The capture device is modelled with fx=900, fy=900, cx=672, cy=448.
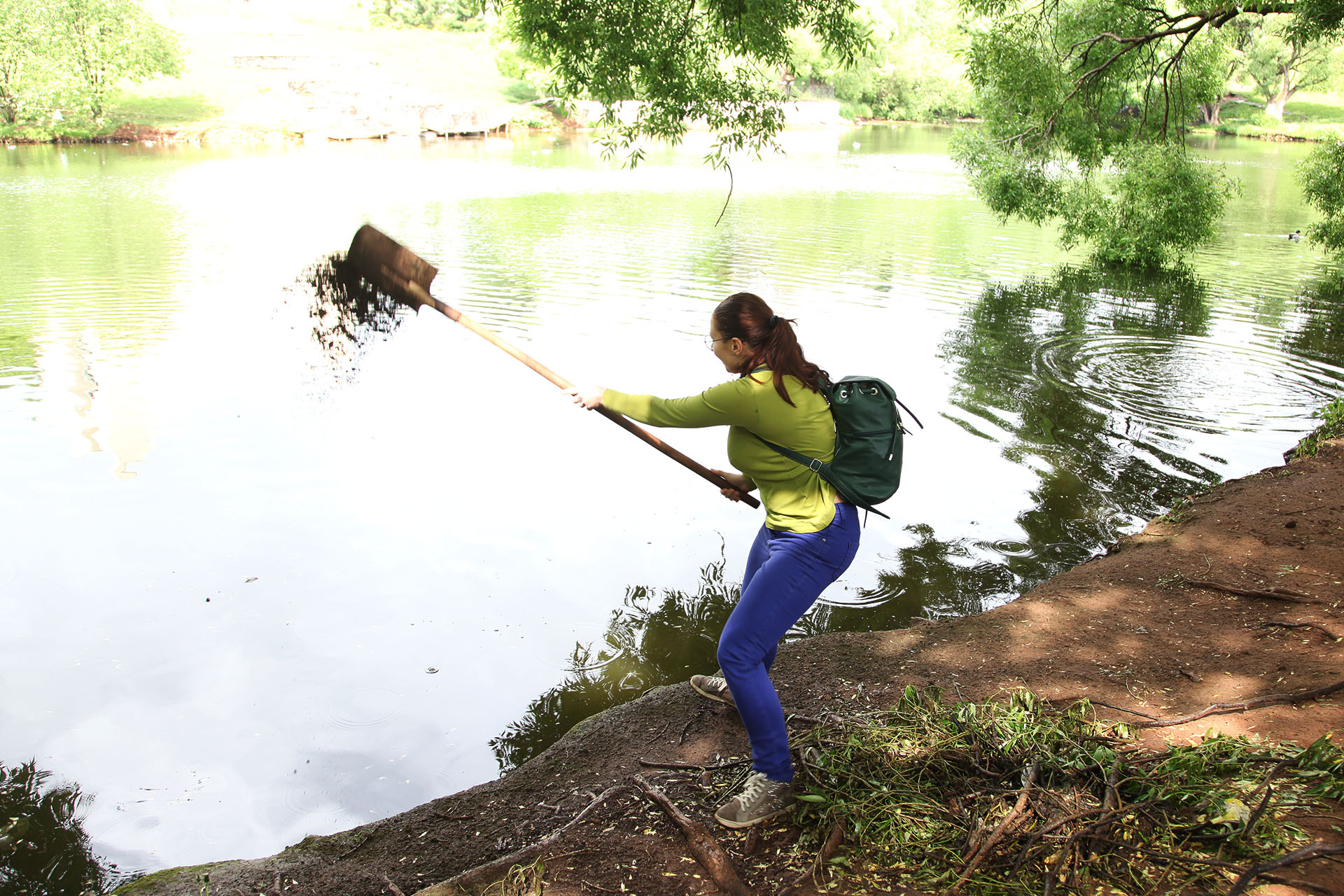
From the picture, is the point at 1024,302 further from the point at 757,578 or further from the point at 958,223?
the point at 757,578

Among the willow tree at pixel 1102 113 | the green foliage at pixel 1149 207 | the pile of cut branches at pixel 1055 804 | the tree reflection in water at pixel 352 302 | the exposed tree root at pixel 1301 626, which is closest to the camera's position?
the pile of cut branches at pixel 1055 804

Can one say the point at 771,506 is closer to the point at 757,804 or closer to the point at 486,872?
the point at 757,804

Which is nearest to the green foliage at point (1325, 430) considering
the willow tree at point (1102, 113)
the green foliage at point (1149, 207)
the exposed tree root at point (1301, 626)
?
the exposed tree root at point (1301, 626)

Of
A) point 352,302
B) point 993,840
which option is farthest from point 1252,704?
point 352,302

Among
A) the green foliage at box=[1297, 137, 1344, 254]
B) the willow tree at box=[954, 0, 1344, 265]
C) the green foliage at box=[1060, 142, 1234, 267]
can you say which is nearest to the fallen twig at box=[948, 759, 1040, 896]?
the willow tree at box=[954, 0, 1344, 265]

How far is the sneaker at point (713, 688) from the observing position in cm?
498

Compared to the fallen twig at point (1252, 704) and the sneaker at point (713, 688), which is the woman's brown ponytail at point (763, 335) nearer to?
the sneaker at point (713, 688)

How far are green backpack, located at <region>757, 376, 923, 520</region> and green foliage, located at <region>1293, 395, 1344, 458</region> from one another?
710cm

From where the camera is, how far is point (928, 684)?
4.86 metres

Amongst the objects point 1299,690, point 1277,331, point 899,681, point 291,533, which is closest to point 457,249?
point 291,533

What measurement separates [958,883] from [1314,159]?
19533mm

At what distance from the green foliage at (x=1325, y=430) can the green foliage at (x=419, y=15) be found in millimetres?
83066

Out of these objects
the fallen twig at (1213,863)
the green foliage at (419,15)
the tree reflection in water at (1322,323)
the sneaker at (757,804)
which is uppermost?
the green foliage at (419,15)

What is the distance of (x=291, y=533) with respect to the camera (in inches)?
302
